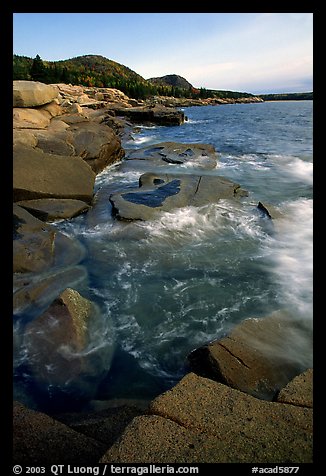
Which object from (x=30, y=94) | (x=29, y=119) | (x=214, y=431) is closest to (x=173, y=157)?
(x=29, y=119)

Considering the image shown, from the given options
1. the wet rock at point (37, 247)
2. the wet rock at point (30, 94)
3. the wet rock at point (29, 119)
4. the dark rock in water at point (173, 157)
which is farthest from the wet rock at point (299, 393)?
the wet rock at point (30, 94)

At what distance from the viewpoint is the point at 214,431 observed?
2.47m

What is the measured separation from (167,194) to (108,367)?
676 centimetres

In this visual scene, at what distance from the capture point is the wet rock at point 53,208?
8539 millimetres

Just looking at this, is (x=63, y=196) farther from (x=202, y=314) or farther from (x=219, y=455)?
(x=219, y=455)

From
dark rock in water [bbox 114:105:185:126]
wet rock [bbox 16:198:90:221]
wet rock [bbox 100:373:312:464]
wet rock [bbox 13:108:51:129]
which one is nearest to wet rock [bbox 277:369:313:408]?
wet rock [bbox 100:373:312:464]

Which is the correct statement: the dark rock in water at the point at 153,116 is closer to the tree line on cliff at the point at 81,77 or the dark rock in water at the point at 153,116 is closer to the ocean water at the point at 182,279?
the tree line on cliff at the point at 81,77

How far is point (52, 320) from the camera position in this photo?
4629 mm

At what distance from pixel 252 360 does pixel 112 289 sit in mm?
3233

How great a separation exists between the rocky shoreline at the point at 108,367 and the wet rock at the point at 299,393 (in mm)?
10

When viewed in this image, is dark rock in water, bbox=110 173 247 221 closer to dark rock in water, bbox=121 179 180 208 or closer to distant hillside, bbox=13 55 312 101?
dark rock in water, bbox=121 179 180 208

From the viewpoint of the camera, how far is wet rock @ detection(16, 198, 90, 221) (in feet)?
28.0

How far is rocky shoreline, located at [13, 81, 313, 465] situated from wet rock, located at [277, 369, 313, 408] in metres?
0.01

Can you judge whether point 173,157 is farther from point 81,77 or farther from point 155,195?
point 81,77
